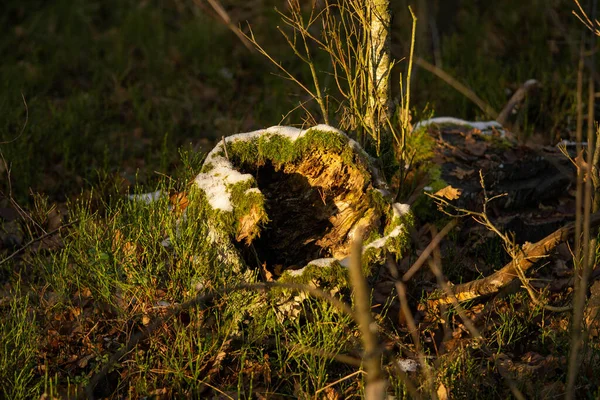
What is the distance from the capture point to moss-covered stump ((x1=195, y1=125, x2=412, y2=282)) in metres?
3.45

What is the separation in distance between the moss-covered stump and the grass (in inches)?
6.5

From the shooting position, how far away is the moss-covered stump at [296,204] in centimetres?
345

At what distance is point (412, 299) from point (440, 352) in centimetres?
43

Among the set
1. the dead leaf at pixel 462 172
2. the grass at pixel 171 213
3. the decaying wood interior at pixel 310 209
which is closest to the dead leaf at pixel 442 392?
the grass at pixel 171 213

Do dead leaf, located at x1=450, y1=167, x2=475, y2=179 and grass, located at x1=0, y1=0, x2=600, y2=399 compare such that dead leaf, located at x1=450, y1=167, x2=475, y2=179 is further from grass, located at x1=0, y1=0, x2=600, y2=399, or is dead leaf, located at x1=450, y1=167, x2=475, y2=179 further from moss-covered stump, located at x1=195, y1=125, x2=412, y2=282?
moss-covered stump, located at x1=195, y1=125, x2=412, y2=282

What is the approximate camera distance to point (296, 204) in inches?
150

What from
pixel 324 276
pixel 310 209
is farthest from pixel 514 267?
pixel 310 209

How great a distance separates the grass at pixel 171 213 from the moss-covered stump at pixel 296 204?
16cm

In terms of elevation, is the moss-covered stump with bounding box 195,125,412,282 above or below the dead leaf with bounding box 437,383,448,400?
above

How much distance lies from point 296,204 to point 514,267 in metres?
1.28

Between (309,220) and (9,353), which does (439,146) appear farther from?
(9,353)

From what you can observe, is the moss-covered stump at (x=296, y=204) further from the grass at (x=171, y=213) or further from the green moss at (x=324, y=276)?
the grass at (x=171, y=213)

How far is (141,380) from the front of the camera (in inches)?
123

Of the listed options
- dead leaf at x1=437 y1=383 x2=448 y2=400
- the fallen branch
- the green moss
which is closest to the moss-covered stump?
the green moss
